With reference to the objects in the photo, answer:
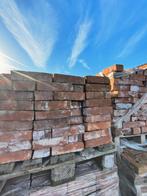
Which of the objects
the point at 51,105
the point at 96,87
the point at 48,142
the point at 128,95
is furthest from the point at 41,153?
the point at 128,95

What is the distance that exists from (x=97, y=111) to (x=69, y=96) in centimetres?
42

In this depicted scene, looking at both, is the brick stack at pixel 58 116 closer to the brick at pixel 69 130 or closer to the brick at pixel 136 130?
the brick at pixel 69 130

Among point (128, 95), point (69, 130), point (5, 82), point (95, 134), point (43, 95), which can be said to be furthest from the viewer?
point (128, 95)

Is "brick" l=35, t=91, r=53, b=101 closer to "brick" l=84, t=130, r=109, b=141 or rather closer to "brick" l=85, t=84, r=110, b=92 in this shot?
"brick" l=85, t=84, r=110, b=92

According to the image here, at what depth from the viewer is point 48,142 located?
4.30 feet

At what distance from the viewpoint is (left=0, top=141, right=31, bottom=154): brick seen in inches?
45.8

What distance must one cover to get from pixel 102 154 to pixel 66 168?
0.50 meters

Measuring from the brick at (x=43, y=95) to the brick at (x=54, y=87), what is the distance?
0.14ft

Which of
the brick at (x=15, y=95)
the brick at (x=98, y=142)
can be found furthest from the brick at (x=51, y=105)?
the brick at (x=98, y=142)

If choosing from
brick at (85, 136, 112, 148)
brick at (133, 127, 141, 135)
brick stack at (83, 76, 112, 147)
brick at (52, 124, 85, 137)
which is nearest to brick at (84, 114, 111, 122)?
brick stack at (83, 76, 112, 147)

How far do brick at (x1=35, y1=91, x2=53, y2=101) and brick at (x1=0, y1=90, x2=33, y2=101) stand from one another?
0.06 m

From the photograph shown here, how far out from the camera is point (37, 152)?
4.19 ft

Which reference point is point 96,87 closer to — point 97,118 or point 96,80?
point 96,80

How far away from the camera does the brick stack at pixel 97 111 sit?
1.50m
